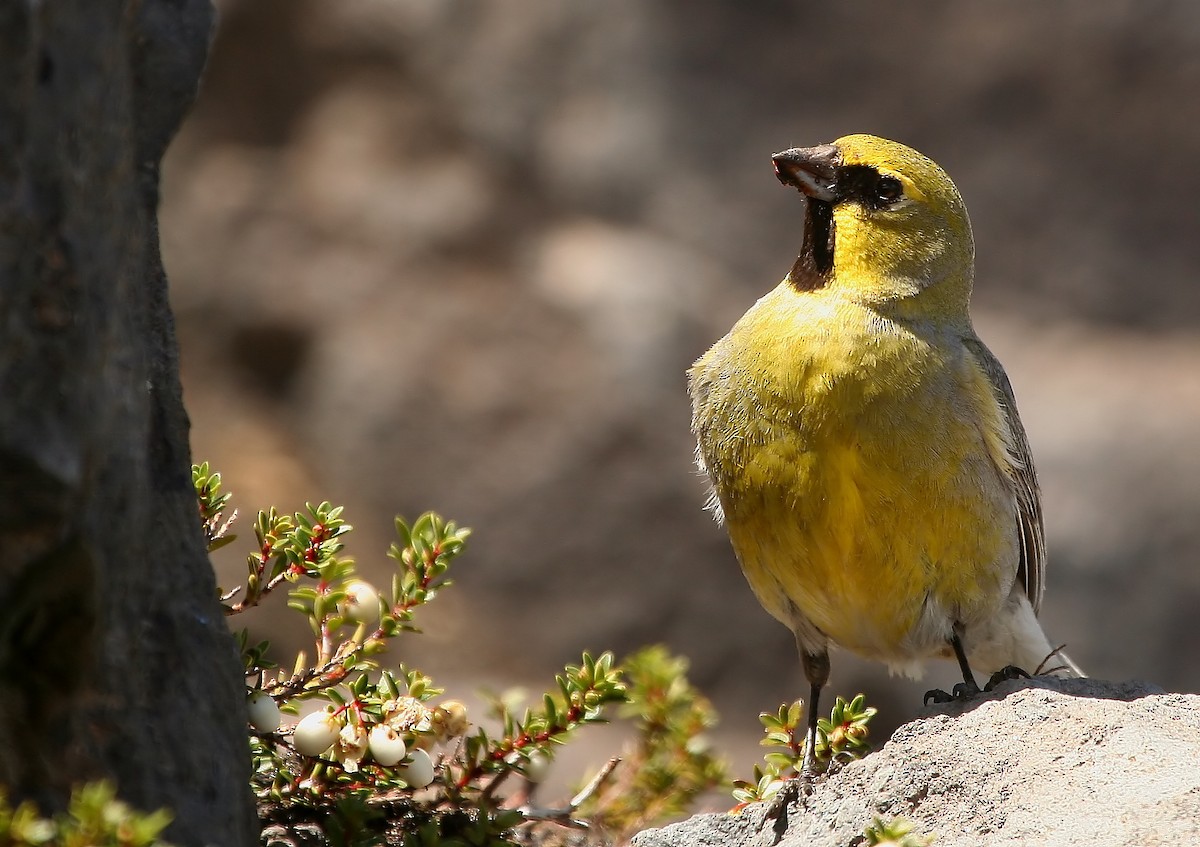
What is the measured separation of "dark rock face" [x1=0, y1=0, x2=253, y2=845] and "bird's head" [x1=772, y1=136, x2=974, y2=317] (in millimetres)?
2033

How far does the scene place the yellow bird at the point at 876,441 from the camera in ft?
12.3

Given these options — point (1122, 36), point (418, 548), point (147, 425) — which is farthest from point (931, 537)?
point (1122, 36)

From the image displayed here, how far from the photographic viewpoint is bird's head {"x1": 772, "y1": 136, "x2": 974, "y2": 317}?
13.3ft

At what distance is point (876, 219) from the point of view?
4070mm

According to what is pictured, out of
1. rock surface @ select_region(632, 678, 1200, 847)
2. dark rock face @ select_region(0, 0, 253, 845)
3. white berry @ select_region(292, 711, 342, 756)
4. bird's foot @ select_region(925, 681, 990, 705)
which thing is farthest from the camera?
bird's foot @ select_region(925, 681, 990, 705)

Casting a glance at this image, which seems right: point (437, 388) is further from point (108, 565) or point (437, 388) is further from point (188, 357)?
point (108, 565)

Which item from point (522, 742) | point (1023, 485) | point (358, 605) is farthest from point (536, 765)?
point (1023, 485)

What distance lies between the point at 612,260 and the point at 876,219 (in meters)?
4.68

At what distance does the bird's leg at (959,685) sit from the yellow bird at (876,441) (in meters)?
0.01

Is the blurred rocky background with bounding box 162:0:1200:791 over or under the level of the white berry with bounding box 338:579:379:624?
over

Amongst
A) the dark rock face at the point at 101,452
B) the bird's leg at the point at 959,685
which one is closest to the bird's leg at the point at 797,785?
the bird's leg at the point at 959,685

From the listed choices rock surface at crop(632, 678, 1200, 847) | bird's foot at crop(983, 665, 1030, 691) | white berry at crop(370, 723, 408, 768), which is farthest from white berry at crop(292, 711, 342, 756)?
bird's foot at crop(983, 665, 1030, 691)

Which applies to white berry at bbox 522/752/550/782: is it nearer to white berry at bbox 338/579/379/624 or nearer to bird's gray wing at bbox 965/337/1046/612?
white berry at bbox 338/579/379/624

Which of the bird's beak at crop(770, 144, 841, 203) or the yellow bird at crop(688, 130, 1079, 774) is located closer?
the yellow bird at crop(688, 130, 1079, 774)
